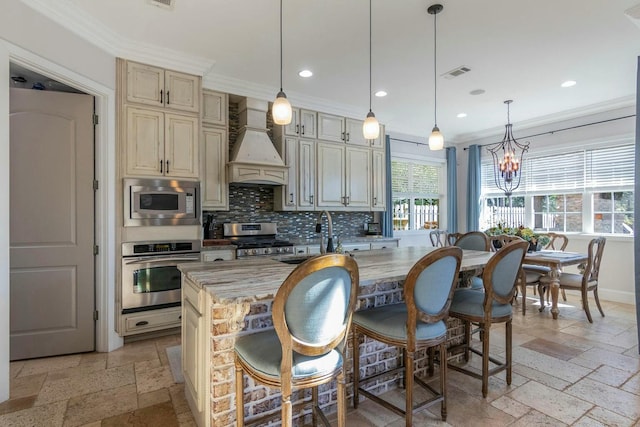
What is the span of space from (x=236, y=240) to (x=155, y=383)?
1910 millimetres

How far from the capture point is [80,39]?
276 cm

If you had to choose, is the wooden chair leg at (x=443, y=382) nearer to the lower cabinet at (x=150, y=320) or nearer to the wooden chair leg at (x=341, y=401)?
the wooden chair leg at (x=341, y=401)

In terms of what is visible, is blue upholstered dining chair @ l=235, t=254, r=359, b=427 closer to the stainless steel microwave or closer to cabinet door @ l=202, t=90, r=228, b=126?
the stainless steel microwave

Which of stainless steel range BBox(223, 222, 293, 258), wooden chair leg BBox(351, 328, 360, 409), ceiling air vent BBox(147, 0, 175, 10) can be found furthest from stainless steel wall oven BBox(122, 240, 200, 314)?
ceiling air vent BBox(147, 0, 175, 10)

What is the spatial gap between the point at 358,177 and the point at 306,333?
391 cm

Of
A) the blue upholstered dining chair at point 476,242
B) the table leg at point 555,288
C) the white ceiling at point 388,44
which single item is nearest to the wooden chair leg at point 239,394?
the blue upholstered dining chair at point 476,242

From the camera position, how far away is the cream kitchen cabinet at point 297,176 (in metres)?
4.45

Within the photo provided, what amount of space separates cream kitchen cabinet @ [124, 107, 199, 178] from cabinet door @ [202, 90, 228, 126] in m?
0.36

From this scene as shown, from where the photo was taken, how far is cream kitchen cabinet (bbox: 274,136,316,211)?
14.6 ft

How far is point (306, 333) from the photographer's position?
1400 millimetres

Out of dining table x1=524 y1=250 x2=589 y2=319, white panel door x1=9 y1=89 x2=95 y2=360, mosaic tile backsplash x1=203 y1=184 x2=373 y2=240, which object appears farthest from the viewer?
mosaic tile backsplash x1=203 y1=184 x2=373 y2=240

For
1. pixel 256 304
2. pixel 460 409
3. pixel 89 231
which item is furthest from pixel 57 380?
pixel 460 409

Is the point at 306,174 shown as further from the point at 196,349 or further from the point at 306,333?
the point at 306,333

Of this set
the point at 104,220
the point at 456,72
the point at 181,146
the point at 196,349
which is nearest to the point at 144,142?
the point at 181,146
